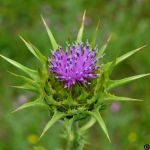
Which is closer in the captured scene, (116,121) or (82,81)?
(82,81)

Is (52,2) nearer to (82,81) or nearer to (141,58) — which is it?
(141,58)

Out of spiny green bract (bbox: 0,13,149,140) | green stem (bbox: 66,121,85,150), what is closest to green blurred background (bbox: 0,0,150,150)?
green stem (bbox: 66,121,85,150)

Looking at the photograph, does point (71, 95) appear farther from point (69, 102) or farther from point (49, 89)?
point (49, 89)

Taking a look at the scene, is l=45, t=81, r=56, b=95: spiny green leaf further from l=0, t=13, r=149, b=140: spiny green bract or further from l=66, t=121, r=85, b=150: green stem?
l=66, t=121, r=85, b=150: green stem

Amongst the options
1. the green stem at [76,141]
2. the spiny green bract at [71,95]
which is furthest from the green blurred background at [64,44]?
the spiny green bract at [71,95]

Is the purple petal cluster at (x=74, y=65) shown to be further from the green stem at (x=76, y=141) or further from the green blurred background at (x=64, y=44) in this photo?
the green blurred background at (x=64, y=44)

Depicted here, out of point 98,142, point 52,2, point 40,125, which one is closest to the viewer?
point 40,125

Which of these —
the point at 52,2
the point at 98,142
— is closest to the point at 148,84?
the point at 98,142
